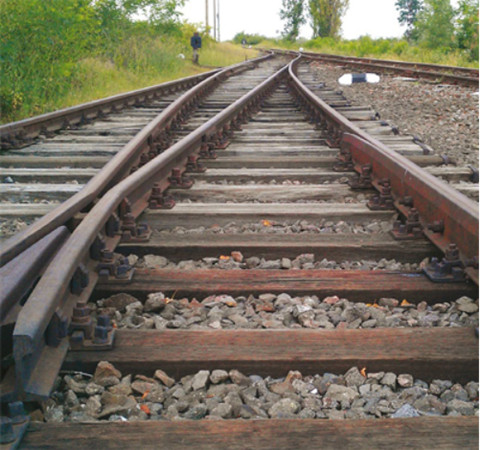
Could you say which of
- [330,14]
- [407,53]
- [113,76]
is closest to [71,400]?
[113,76]

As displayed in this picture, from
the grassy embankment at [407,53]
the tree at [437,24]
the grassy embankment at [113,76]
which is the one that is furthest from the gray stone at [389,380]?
the tree at [437,24]

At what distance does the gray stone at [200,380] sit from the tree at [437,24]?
91.3 feet

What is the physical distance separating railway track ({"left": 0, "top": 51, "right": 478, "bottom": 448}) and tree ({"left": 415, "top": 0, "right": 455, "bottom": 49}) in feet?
86.8

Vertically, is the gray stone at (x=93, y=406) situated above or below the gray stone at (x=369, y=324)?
below

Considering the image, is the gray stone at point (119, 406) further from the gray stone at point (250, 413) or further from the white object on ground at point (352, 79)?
the white object on ground at point (352, 79)

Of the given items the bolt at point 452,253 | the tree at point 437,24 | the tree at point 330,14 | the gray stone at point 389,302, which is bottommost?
the gray stone at point 389,302

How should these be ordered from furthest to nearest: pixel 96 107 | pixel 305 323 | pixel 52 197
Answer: pixel 96 107 → pixel 52 197 → pixel 305 323

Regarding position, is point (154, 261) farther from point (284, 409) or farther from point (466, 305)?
point (466, 305)

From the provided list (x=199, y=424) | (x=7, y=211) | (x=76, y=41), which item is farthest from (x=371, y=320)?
(x=76, y=41)

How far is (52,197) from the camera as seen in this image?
12.0 feet

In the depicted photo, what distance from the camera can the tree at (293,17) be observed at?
6844cm

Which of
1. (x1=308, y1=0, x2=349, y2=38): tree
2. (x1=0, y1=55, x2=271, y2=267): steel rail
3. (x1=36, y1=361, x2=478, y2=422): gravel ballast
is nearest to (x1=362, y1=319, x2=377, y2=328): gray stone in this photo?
(x1=36, y1=361, x2=478, y2=422): gravel ballast

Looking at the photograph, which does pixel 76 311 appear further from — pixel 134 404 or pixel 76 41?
pixel 76 41

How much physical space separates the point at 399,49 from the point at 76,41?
22313mm
